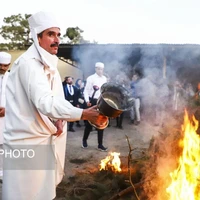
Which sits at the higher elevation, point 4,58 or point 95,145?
point 4,58

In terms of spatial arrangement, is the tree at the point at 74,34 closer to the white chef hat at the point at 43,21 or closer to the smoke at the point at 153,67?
the smoke at the point at 153,67

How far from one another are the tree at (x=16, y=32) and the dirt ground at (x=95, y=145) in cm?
2644

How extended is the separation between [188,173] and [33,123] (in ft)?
5.54

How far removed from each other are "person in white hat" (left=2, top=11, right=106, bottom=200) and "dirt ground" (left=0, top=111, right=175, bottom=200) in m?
2.02

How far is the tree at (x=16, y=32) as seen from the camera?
1469 inches

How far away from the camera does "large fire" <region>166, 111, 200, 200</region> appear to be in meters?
3.59

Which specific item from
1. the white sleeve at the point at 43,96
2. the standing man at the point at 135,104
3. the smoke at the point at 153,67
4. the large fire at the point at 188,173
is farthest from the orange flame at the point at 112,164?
the standing man at the point at 135,104

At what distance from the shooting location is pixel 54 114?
2.66 m

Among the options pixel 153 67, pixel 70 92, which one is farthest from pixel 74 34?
pixel 70 92

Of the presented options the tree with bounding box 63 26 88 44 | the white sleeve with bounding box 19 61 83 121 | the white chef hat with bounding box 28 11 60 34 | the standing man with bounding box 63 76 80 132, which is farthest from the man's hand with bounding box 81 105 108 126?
the tree with bounding box 63 26 88 44

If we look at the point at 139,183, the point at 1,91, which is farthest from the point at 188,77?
the point at 139,183

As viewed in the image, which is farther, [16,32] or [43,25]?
[16,32]

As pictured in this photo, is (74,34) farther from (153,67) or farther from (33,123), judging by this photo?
(33,123)

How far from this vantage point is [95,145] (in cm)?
873
